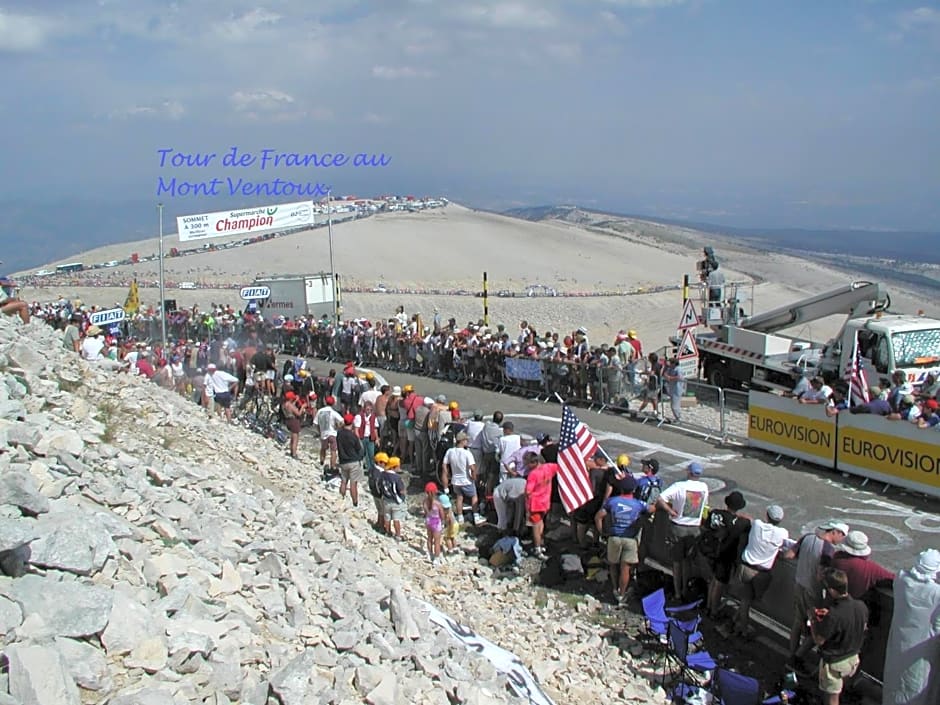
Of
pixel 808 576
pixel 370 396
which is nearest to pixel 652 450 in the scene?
pixel 370 396

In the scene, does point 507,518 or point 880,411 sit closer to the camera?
point 507,518

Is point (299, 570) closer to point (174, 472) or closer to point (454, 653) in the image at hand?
point (454, 653)

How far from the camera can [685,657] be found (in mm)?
8398

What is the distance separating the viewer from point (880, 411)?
13789 mm

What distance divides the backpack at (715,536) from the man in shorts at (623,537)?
98cm

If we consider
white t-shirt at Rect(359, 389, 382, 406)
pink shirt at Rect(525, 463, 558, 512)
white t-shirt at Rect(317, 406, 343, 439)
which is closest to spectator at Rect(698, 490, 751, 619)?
pink shirt at Rect(525, 463, 558, 512)

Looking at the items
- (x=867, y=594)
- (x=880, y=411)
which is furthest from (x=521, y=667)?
(x=880, y=411)

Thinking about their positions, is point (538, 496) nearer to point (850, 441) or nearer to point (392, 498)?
point (392, 498)

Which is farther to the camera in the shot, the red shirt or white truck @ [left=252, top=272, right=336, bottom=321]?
white truck @ [left=252, top=272, right=336, bottom=321]

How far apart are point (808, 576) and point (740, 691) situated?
4.60 feet

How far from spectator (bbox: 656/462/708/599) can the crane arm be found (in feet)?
41.4

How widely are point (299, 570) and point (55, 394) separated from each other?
211 inches

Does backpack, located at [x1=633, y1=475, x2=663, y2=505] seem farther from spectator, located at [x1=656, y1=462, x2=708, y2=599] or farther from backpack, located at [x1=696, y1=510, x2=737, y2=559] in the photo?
backpack, located at [x1=696, y1=510, x2=737, y2=559]

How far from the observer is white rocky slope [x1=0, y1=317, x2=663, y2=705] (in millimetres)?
5555
